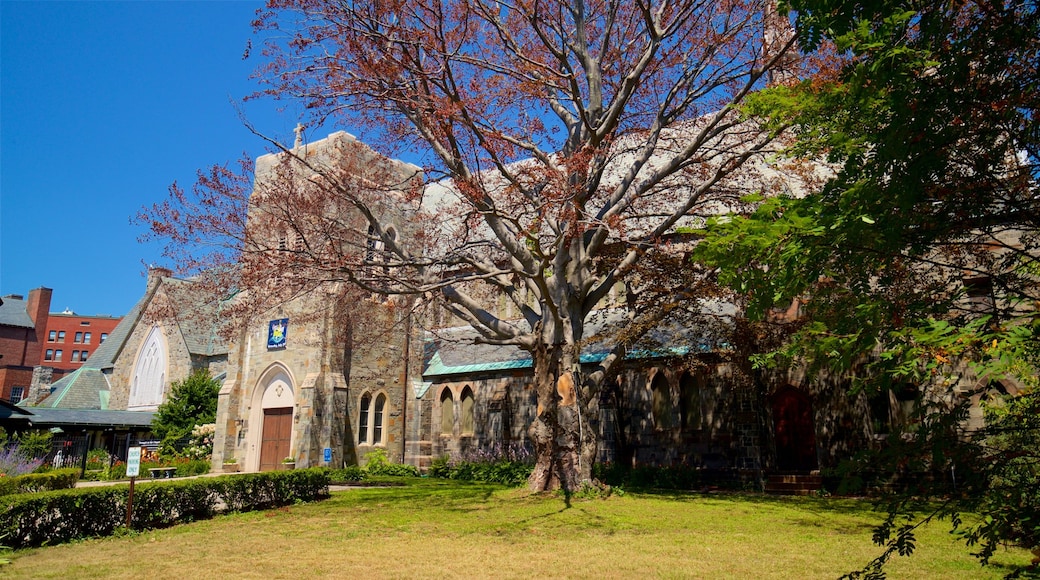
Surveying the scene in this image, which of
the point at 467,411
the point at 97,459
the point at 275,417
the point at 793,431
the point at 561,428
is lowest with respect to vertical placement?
the point at 97,459

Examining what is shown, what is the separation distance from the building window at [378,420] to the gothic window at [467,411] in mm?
3575

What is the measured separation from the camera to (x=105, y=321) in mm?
75125

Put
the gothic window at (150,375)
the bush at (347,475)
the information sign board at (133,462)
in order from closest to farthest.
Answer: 1. the information sign board at (133,462)
2. the bush at (347,475)
3. the gothic window at (150,375)

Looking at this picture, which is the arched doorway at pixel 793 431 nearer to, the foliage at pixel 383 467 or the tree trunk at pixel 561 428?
the tree trunk at pixel 561 428

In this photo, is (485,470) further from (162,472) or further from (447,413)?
(162,472)

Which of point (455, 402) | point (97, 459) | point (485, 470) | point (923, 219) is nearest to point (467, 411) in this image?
point (455, 402)

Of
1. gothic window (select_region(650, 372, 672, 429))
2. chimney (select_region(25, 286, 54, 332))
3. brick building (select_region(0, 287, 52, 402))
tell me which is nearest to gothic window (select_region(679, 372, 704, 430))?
gothic window (select_region(650, 372, 672, 429))

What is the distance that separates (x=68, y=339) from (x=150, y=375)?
46257 mm

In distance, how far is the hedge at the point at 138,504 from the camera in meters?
9.71

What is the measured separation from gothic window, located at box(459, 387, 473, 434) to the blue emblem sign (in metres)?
7.34

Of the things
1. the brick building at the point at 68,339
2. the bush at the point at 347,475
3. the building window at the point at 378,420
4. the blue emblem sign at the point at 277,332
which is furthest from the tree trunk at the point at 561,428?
the brick building at the point at 68,339

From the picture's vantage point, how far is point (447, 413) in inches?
979

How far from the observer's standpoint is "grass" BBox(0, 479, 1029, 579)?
7.58 metres

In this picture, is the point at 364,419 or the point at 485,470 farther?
the point at 364,419
